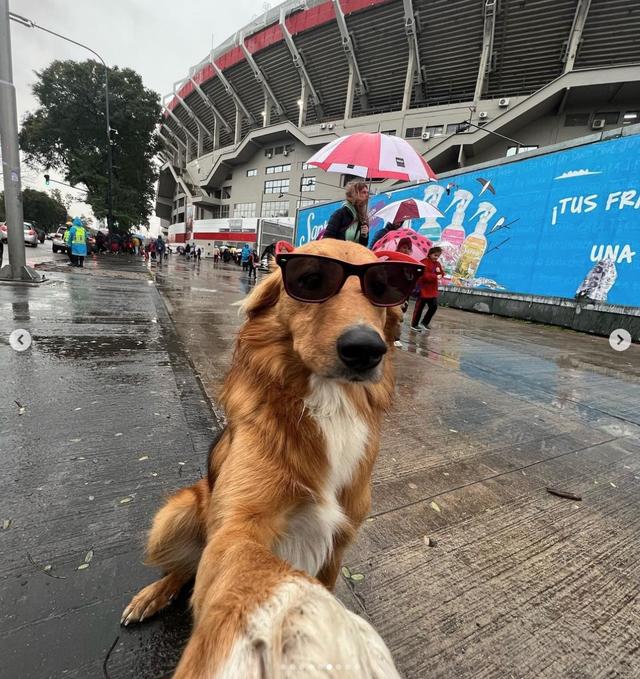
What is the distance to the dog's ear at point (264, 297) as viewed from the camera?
1.73 m

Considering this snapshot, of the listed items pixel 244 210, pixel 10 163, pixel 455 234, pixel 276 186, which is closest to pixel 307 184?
pixel 276 186

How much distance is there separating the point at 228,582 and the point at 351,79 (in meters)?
43.8

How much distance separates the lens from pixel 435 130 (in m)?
32.0

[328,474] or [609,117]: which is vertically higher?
[609,117]

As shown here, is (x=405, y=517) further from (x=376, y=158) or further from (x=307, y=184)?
(x=307, y=184)

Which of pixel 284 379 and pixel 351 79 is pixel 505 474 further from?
pixel 351 79

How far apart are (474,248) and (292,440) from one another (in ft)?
47.3

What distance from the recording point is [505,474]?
2.68 metres

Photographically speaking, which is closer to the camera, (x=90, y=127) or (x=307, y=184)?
(x=90, y=127)

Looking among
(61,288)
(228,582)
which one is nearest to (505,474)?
(228,582)

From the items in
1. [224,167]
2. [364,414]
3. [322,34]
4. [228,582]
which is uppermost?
[322,34]

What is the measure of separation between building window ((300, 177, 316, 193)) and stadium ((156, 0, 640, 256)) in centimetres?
13

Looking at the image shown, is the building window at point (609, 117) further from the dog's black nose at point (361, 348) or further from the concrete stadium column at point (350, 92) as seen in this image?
the dog's black nose at point (361, 348)

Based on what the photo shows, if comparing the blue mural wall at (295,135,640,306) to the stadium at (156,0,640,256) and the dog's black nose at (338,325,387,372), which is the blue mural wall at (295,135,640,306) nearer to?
the dog's black nose at (338,325,387,372)
